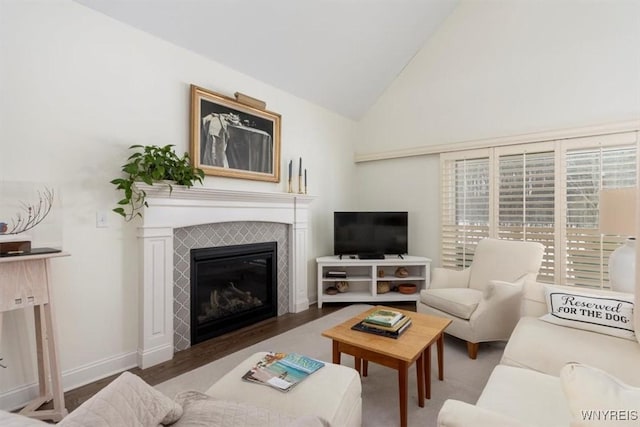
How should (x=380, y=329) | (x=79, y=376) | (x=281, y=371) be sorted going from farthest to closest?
(x=79, y=376), (x=380, y=329), (x=281, y=371)

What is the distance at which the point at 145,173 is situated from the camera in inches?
92.7

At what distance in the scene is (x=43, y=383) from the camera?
1.94 metres

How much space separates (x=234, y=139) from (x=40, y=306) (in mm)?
2010

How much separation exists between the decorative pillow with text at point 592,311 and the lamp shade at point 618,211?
0.44m

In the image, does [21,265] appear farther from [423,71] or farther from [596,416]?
[423,71]

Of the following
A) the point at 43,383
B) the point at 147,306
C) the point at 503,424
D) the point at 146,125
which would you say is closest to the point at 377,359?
the point at 503,424

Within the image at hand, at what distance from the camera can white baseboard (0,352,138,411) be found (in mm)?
1927

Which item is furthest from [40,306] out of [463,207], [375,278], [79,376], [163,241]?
[463,207]

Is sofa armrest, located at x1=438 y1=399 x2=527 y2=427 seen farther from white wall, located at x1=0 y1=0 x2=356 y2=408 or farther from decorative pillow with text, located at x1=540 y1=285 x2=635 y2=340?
white wall, located at x1=0 y1=0 x2=356 y2=408

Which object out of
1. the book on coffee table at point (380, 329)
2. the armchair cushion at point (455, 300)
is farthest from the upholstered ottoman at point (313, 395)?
the armchair cushion at point (455, 300)

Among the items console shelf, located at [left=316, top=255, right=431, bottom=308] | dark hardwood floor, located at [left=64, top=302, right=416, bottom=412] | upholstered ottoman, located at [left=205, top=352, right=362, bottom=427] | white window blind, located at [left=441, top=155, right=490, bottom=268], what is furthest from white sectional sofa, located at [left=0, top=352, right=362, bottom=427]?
white window blind, located at [left=441, top=155, right=490, bottom=268]

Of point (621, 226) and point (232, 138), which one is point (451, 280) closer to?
point (621, 226)

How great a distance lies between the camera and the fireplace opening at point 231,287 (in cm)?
296

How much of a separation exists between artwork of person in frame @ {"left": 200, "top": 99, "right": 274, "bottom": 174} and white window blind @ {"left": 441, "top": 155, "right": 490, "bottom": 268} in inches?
91.4
